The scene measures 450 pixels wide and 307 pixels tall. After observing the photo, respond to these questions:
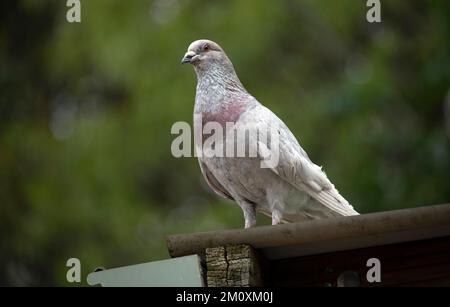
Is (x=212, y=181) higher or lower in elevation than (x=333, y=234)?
higher

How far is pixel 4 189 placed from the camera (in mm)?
13469

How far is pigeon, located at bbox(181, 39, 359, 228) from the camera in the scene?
5.91 m

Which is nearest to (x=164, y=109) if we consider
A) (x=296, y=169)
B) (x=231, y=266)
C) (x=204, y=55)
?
(x=204, y=55)

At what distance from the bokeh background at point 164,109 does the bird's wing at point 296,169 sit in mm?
3764

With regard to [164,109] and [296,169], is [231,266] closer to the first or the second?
[296,169]

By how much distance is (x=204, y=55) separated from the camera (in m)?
6.61

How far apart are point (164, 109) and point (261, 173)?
19.8 ft

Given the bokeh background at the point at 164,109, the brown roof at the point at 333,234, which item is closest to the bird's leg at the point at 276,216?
the brown roof at the point at 333,234

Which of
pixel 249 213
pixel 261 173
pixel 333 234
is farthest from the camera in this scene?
pixel 249 213

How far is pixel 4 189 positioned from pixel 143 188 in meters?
2.10

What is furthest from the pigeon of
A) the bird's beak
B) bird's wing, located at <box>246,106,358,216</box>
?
the bird's beak

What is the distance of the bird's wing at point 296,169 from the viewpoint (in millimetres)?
5930

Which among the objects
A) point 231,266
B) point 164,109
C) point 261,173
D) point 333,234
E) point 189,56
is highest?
point 164,109
